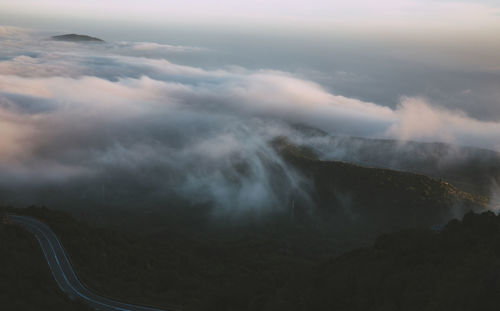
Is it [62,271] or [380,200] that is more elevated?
[62,271]

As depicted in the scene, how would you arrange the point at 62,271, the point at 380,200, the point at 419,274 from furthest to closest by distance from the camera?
the point at 380,200
the point at 62,271
the point at 419,274

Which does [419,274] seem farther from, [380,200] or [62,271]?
[380,200]

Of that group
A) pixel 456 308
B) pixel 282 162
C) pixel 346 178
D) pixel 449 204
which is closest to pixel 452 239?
pixel 456 308

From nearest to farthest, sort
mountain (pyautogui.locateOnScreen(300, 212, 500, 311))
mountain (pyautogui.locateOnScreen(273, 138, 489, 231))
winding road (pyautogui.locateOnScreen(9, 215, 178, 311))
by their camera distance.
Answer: mountain (pyautogui.locateOnScreen(300, 212, 500, 311))
winding road (pyautogui.locateOnScreen(9, 215, 178, 311))
mountain (pyautogui.locateOnScreen(273, 138, 489, 231))

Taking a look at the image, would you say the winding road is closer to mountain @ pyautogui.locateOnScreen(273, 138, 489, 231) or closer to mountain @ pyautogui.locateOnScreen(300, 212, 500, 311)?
mountain @ pyautogui.locateOnScreen(300, 212, 500, 311)

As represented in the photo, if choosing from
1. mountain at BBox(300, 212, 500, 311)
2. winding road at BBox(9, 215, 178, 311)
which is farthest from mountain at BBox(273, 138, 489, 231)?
winding road at BBox(9, 215, 178, 311)

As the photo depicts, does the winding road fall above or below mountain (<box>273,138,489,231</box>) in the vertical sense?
above

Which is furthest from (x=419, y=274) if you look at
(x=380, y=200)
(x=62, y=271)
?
(x=380, y=200)

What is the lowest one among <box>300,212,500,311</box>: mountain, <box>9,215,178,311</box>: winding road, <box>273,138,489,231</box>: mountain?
<box>273,138,489,231</box>: mountain

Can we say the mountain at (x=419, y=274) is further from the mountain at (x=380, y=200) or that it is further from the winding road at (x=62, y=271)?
the mountain at (x=380, y=200)

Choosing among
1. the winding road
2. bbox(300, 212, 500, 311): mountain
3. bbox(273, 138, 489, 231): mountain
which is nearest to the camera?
bbox(300, 212, 500, 311): mountain
